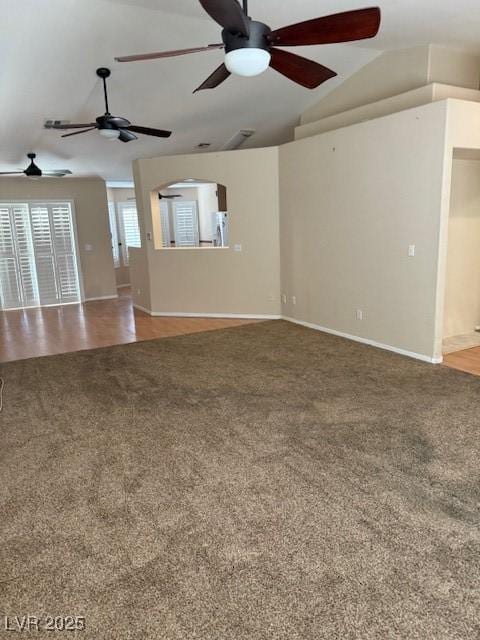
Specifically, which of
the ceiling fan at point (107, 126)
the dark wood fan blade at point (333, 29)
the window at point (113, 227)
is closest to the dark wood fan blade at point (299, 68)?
the dark wood fan blade at point (333, 29)

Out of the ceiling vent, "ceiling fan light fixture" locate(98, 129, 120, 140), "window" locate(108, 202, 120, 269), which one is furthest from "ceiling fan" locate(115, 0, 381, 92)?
"window" locate(108, 202, 120, 269)

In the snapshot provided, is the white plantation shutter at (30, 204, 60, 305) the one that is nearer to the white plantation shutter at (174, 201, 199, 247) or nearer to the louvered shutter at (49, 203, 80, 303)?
the louvered shutter at (49, 203, 80, 303)

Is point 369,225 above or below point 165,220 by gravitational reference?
below

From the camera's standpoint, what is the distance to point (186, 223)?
11.5 meters

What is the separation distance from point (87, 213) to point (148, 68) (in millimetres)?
4936

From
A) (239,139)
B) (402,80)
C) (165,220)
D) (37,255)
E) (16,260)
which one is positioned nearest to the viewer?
(402,80)

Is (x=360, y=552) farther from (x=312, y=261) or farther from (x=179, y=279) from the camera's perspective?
(x=179, y=279)

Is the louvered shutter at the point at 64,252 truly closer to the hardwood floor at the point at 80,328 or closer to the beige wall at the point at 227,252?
the hardwood floor at the point at 80,328

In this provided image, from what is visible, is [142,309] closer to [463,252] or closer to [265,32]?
[463,252]

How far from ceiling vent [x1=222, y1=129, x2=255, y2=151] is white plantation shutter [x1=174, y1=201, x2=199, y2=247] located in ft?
10.5

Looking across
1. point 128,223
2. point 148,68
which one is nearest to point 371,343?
point 148,68

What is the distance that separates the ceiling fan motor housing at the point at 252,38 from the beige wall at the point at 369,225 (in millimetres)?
2383

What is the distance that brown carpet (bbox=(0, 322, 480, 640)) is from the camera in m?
1.76

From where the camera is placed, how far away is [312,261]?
20.3 ft
